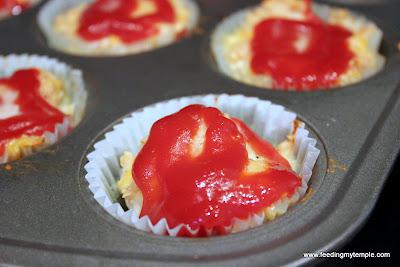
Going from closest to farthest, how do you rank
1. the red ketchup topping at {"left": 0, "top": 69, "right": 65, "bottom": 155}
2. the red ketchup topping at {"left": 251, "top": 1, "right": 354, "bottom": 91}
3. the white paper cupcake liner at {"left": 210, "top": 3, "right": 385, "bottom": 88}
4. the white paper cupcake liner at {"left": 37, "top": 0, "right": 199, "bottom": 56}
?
1. the red ketchup topping at {"left": 0, "top": 69, "right": 65, "bottom": 155}
2. the red ketchup topping at {"left": 251, "top": 1, "right": 354, "bottom": 91}
3. the white paper cupcake liner at {"left": 210, "top": 3, "right": 385, "bottom": 88}
4. the white paper cupcake liner at {"left": 37, "top": 0, "right": 199, "bottom": 56}

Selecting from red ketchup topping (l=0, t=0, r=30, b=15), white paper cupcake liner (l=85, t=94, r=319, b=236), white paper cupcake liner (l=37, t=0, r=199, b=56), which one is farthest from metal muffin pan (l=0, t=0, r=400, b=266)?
red ketchup topping (l=0, t=0, r=30, b=15)

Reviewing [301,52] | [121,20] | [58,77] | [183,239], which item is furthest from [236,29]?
[183,239]

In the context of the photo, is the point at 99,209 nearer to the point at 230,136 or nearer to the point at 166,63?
the point at 230,136

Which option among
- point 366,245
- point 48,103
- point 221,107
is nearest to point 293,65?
point 221,107

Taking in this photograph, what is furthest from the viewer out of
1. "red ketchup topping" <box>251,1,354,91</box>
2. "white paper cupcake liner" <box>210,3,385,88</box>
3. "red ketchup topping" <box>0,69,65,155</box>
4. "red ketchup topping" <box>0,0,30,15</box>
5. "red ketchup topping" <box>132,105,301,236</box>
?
"red ketchup topping" <box>0,0,30,15</box>

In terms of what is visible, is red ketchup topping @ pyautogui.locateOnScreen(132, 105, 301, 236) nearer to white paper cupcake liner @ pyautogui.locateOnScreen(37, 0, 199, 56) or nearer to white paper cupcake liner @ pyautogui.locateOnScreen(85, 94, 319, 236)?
white paper cupcake liner @ pyautogui.locateOnScreen(85, 94, 319, 236)

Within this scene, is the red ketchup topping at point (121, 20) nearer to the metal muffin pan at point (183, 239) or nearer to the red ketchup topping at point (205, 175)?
the metal muffin pan at point (183, 239)
